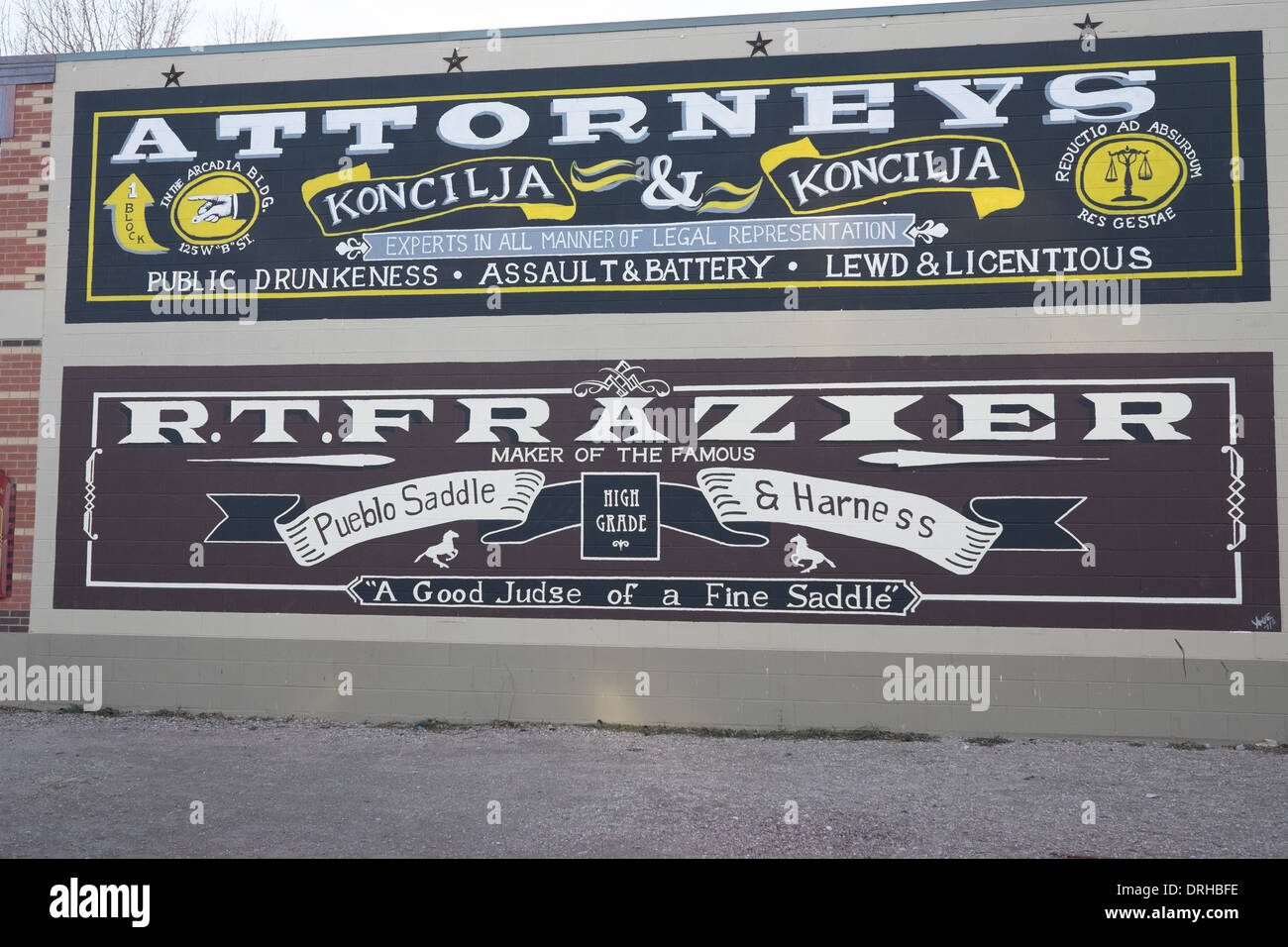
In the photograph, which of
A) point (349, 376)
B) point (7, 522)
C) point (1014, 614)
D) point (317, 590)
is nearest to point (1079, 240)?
point (1014, 614)

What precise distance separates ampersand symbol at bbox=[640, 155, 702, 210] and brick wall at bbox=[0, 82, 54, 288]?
20.5 ft

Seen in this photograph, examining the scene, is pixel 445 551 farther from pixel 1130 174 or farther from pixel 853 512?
pixel 1130 174

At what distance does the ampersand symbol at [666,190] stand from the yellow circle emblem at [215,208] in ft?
13.1

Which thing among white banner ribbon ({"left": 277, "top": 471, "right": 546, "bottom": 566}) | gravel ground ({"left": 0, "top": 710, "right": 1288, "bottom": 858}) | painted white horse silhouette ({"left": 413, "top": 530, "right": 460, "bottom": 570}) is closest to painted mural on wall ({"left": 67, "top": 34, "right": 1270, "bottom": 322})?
white banner ribbon ({"left": 277, "top": 471, "right": 546, "bottom": 566})

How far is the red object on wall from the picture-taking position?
34.4 ft

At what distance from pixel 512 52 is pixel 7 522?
6.91 metres

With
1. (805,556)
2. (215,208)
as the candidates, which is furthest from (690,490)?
(215,208)

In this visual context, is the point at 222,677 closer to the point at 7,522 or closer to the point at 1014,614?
the point at 7,522

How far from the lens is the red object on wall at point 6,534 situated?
10484 millimetres

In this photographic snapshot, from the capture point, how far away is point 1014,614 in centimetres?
939

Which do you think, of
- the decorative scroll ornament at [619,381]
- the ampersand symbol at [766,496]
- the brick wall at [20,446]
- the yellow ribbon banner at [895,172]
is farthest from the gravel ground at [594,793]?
the yellow ribbon banner at [895,172]

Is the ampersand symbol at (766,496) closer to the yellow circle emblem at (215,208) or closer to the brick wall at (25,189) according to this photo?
the yellow circle emblem at (215,208)

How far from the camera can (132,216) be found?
421 inches

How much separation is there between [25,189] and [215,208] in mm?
2062
